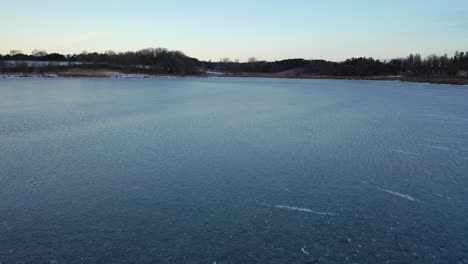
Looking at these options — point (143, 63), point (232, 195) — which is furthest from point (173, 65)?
point (232, 195)

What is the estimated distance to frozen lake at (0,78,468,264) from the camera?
4320 millimetres

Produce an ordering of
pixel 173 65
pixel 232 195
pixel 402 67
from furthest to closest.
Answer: pixel 402 67 < pixel 173 65 < pixel 232 195

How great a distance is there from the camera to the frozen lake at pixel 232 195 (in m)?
4.32

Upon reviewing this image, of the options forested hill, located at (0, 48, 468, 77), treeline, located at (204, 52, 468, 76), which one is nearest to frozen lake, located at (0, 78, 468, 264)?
forested hill, located at (0, 48, 468, 77)

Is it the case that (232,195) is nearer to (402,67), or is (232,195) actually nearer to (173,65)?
(173,65)

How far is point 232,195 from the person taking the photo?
601 cm

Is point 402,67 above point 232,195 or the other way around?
above

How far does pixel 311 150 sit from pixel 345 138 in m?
2.11

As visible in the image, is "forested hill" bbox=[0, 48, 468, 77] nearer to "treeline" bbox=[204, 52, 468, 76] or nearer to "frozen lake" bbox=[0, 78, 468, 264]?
"treeline" bbox=[204, 52, 468, 76]

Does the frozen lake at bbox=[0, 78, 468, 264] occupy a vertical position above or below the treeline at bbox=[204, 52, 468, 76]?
below

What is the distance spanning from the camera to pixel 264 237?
4621mm

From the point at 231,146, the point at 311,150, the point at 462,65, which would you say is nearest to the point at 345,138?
the point at 311,150

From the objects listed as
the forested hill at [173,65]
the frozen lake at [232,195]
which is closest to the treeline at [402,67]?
the forested hill at [173,65]

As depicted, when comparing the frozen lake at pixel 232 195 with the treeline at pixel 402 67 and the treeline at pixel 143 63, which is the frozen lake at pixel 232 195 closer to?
the treeline at pixel 143 63
